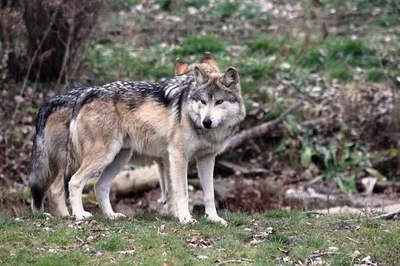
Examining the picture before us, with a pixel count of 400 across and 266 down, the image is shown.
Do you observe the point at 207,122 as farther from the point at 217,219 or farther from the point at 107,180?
the point at 107,180

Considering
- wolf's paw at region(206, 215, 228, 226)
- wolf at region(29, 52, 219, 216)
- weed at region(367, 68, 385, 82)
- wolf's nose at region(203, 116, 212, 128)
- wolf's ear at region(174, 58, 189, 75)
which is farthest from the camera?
weed at region(367, 68, 385, 82)

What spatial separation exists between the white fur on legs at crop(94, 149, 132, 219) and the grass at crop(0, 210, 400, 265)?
2.41ft

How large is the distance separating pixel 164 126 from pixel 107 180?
1.04 metres

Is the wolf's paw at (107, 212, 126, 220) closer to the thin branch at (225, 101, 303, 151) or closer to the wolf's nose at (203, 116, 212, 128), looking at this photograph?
the wolf's nose at (203, 116, 212, 128)

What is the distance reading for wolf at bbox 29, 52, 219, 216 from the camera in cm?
908

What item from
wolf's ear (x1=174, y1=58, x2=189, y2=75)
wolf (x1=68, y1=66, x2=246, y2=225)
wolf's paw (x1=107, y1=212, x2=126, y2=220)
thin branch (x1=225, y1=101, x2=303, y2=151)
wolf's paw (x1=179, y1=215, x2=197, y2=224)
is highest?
wolf's ear (x1=174, y1=58, x2=189, y2=75)

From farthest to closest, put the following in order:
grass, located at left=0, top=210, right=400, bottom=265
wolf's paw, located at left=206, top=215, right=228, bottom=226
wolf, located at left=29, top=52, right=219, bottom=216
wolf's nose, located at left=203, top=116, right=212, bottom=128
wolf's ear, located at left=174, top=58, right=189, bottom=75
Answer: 1. wolf's ear, located at left=174, top=58, right=189, bottom=75
2. wolf, located at left=29, top=52, right=219, bottom=216
3. wolf's paw, located at left=206, top=215, right=228, bottom=226
4. wolf's nose, located at left=203, top=116, right=212, bottom=128
5. grass, located at left=0, top=210, right=400, bottom=265

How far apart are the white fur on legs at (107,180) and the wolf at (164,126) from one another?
26 mm

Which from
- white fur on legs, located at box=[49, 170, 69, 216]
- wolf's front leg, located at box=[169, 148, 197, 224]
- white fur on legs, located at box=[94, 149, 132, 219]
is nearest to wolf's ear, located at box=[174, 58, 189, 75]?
white fur on legs, located at box=[94, 149, 132, 219]

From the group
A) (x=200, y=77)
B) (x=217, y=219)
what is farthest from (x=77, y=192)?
(x=200, y=77)

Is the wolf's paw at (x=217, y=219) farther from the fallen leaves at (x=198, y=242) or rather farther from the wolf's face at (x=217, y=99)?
the wolf's face at (x=217, y=99)

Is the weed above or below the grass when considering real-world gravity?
above

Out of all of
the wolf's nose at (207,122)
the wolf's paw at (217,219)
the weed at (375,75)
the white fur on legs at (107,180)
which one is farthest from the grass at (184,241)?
the weed at (375,75)

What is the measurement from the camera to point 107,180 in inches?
360
